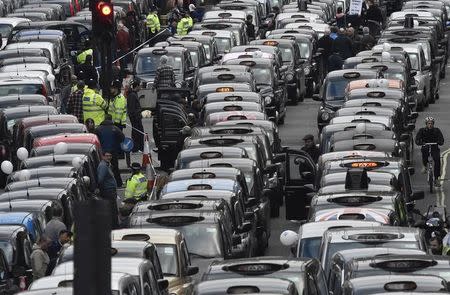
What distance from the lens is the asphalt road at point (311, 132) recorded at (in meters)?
32.3

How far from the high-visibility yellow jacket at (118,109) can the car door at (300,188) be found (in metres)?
6.25

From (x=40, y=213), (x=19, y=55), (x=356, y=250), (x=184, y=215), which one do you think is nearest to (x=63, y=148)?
(x=40, y=213)

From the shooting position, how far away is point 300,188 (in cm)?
3181

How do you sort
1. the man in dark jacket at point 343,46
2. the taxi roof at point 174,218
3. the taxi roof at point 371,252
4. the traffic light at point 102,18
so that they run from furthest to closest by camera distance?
the man in dark jacket at point 343,46
the traffic light at point 102,18
the taxi roof at point 174,218
the taxi roof at point 371,252

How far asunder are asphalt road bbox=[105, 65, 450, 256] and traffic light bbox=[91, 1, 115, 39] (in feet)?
13.3

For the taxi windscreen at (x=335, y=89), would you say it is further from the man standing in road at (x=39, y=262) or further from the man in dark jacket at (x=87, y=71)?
the man standing in road at (x=39, y=262)

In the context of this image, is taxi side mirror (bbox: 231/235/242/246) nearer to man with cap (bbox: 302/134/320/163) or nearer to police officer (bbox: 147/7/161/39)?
man with cap (bbox: 302/134/320/163)

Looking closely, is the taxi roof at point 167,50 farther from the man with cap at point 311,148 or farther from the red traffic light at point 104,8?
the red traffic light at point 104,8

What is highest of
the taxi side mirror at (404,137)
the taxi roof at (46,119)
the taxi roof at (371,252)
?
the taxi roof at (371,252)

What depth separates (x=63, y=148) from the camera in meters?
32.8

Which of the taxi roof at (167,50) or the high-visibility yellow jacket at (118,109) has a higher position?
the high-visibility yellow jacket at (118,109)

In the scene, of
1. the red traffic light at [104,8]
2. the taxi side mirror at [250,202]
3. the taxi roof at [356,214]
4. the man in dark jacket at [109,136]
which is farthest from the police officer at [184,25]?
the taxi roof at [356,214]

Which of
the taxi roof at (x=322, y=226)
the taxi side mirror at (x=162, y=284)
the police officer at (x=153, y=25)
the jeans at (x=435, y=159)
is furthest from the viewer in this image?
the police officer at (x=153, y=25)

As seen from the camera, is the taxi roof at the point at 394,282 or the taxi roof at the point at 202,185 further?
the taxi roof at the point at 202,185
